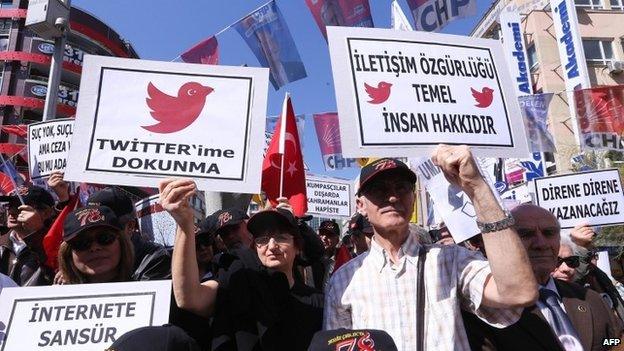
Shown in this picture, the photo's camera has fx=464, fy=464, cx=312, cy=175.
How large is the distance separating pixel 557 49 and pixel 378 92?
92.2ft

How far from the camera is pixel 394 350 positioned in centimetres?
141

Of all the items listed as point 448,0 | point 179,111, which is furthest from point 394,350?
point 448,0

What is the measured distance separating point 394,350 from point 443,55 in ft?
5.52

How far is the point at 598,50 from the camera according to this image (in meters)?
26.4

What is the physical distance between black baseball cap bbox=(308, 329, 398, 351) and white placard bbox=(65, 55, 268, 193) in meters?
1.06

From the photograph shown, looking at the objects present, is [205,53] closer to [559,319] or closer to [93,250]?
[93,250]

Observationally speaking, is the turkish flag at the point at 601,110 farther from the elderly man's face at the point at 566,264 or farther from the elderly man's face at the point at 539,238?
the elderly man's face at the point at 539,238

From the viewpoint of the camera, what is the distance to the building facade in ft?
82.1

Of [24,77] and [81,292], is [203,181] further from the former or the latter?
[24,77]

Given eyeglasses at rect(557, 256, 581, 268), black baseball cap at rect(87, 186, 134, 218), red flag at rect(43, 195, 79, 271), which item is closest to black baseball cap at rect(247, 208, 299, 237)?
black baseball cap at rect(87, 186, 134, 218)

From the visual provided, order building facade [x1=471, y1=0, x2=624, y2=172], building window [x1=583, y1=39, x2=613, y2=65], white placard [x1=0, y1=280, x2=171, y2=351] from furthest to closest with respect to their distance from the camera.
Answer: building window [x1=583, y1=39, x2=613, y2=65] < building facade [x1=471, y1=0, x2=624, y2=172] < white placard [x1=0, y1=280, x2=171, y2=351]

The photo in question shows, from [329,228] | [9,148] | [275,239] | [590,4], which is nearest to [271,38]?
[329,228]

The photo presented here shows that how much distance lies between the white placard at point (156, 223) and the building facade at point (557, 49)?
24.2 meters

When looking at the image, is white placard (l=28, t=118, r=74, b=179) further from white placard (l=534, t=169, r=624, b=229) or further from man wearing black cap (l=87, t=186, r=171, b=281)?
white placard (l=534, t=169, r=624, b=229)
